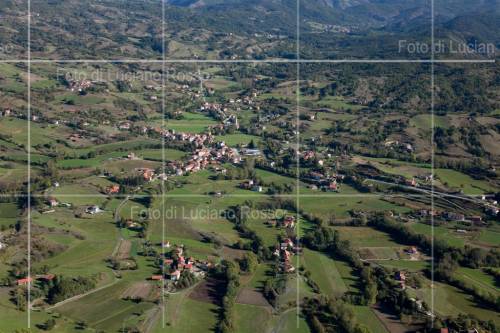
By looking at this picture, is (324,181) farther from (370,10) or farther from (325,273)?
(370,10)

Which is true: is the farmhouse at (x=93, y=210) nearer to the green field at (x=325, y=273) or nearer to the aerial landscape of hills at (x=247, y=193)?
the aerial landscape of hills at (x=247, y=193)

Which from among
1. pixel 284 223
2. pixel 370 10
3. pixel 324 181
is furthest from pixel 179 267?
pixel 370 10

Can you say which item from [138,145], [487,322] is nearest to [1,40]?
[138,145]

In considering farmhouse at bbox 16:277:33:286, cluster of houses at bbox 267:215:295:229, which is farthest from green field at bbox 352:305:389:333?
farmhouse at bbox 16:277:33:286

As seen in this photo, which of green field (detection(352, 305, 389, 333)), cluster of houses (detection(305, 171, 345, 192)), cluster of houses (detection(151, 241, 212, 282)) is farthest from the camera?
cluster of houses (detection(305, 171, 345, 192))

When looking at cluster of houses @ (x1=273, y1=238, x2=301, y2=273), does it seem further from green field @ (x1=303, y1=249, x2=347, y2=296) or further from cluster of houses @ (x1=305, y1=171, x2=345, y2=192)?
cluster of houses @ (x1=305, y1=171, x2=345, y2=192)

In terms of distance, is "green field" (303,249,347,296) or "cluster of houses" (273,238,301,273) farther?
"cluster of houses" (273,238,301,273)

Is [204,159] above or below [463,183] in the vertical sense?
above
